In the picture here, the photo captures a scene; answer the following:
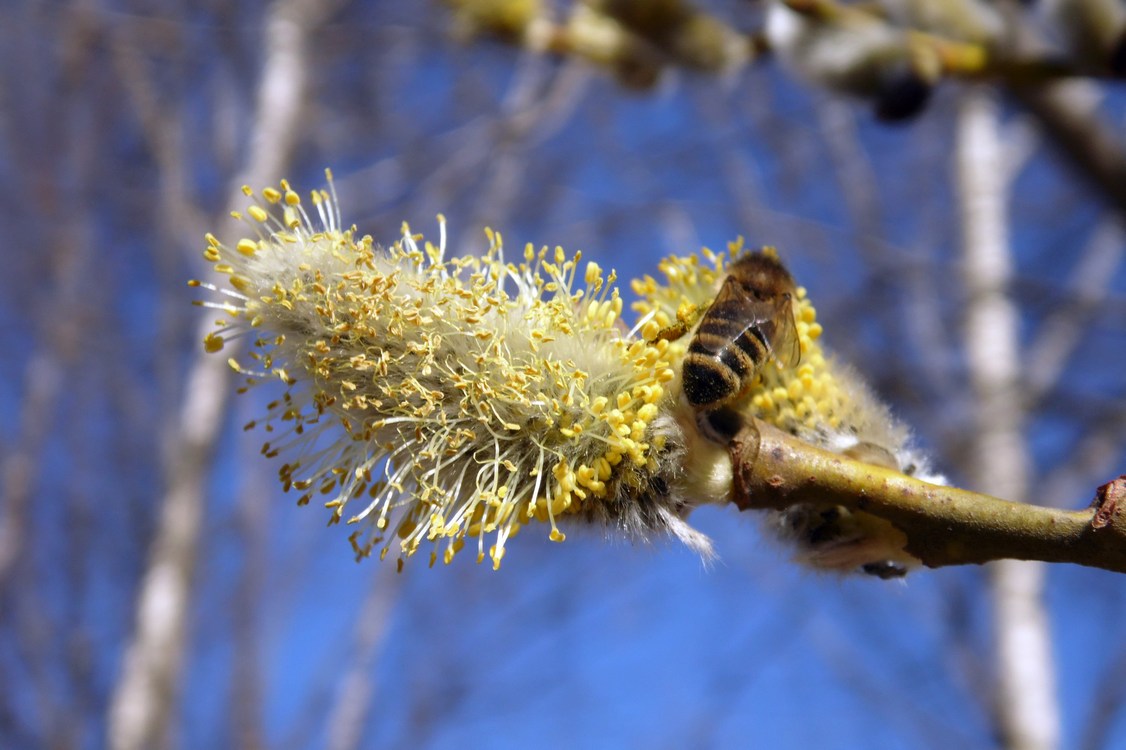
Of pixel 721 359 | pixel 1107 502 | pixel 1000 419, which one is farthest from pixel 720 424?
pixel 1000 419

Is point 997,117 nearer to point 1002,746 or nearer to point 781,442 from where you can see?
point 1002,746

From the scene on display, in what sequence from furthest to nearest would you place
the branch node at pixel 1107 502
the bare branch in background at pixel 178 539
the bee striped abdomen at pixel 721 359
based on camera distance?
the bare branch in background at pixel 178 539
the bee striped abdomen at pixel 721 359
the branch node at pixel 1107 502

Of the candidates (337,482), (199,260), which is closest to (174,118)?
(199,260)

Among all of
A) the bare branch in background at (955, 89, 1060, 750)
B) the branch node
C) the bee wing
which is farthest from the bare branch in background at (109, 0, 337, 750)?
the branch node

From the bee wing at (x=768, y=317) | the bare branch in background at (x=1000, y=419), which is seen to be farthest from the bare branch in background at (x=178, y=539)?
the bee wing at (x=768, y=317)

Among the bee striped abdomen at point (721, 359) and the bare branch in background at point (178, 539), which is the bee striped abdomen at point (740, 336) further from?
the bare branch in background at point (178, 539)

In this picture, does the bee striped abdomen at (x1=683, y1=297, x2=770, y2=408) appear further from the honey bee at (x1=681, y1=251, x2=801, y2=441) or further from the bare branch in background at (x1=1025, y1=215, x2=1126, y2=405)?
the bare branch in background at (x1=1025, y1=215, x2=1126, y2=405)
